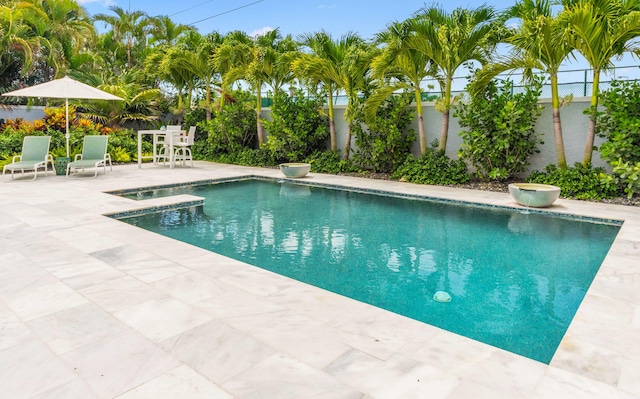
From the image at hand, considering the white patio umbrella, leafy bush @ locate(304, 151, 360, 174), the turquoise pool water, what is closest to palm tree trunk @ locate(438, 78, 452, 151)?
the turquoise pool water

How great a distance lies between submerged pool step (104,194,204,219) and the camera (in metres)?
7.13

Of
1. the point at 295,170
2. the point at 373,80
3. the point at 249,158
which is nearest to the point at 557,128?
the point at 373,80

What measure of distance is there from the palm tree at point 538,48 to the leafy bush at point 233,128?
25.2 ft

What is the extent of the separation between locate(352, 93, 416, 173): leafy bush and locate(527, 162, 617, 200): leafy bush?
3.25 metres

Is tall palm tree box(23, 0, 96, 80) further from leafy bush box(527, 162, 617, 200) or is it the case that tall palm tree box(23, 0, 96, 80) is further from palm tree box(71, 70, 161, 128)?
leafy bush box(527, 162, 617, 200)

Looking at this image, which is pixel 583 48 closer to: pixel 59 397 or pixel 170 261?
pixel 170 261

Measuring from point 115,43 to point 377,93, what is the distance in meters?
20.3

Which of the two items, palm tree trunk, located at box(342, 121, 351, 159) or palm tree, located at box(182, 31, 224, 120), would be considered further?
palm tree, located at box(182, 31, 224, 120)

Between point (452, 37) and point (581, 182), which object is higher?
point (452, 37)

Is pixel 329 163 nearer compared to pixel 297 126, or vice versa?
pixel 329 163

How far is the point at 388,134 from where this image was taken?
10.8 m

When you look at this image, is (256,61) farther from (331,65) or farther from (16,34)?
(16,34)

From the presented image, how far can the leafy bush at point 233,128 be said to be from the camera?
47.8 feet

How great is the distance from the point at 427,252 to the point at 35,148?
9.59 m
